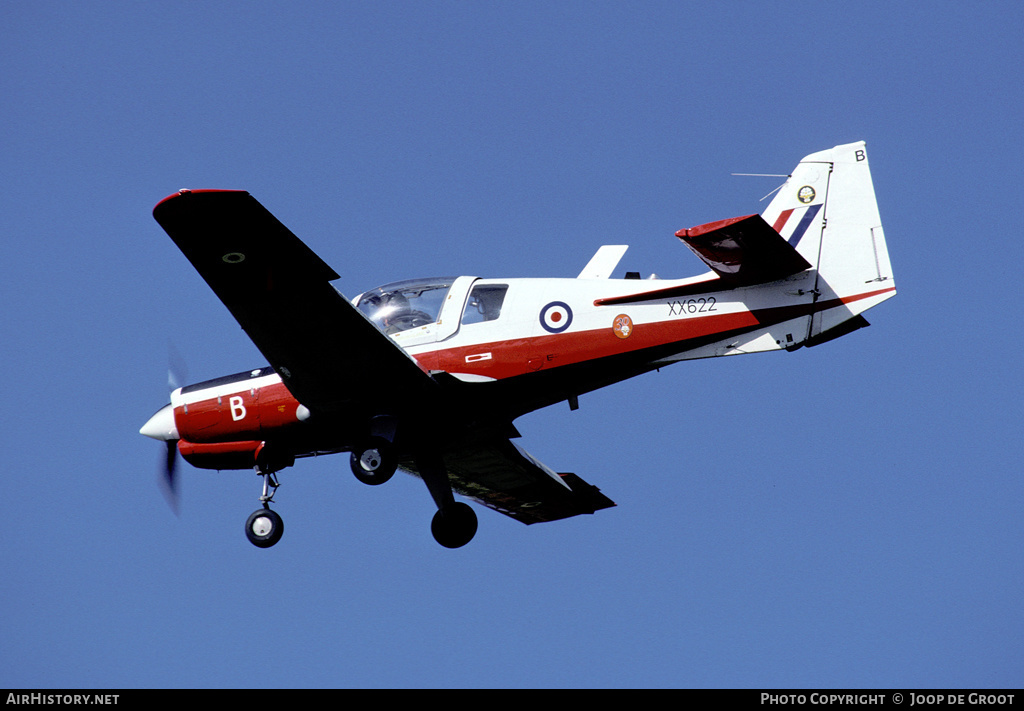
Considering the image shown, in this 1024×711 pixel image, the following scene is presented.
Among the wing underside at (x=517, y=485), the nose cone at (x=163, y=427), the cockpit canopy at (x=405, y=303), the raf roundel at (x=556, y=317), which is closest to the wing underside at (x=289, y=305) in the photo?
the cockpit canopy at (x=405, y=303)

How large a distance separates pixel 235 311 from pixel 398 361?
84.0 inches

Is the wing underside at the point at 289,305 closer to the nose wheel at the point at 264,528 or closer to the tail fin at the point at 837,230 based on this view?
the nose wheel at the point at 264,528

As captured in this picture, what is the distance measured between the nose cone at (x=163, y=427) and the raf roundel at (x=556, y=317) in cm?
560

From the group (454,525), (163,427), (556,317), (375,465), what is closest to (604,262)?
(556,317)

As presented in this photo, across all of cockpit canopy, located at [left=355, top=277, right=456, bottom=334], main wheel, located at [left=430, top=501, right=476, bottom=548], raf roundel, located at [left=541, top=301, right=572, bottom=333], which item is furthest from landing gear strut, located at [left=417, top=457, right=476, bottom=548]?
raf roundel, located at [left=541, top=301, right=572, bottom=333]

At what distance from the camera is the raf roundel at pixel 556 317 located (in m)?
16.8

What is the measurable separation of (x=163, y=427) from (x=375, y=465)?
362cm

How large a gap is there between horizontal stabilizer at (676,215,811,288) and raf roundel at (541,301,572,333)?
199 centimetres

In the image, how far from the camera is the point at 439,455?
61.9 ft

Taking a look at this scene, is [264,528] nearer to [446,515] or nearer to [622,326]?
[446,515]

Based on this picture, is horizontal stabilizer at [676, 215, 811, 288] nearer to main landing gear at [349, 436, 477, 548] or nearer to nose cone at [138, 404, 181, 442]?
main landing gear at [349, 436, 477, 548]
